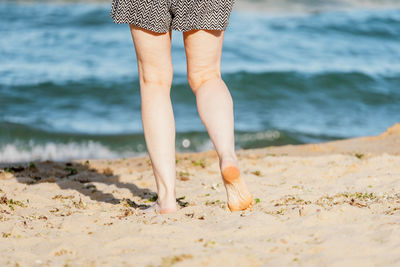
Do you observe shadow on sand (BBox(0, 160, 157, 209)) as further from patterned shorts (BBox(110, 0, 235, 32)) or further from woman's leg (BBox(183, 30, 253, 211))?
patterned shorts (BBox(110, 0, 235, 32))

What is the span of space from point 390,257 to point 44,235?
1.63 m

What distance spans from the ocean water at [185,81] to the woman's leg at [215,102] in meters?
4.53

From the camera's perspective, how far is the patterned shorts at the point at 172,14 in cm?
284

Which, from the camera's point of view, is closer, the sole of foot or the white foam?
the sole of foot

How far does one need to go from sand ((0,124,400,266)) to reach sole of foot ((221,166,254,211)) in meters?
0.06

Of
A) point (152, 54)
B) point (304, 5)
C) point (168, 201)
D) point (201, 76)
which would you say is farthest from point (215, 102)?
point (304, 5)

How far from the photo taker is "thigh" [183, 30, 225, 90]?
2959 mm

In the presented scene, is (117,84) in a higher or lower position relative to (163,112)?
lower

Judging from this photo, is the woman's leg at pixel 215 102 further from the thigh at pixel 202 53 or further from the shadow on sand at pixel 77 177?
the shadow on sand at pixel 77 177

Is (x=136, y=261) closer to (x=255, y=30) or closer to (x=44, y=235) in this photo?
(x=44, y=235)

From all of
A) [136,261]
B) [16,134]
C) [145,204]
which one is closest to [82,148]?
[16,134]

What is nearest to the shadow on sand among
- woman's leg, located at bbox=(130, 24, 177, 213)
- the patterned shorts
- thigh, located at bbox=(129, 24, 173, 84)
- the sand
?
the sand

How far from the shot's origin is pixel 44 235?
2.79 metres

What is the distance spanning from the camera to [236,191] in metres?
2.94
